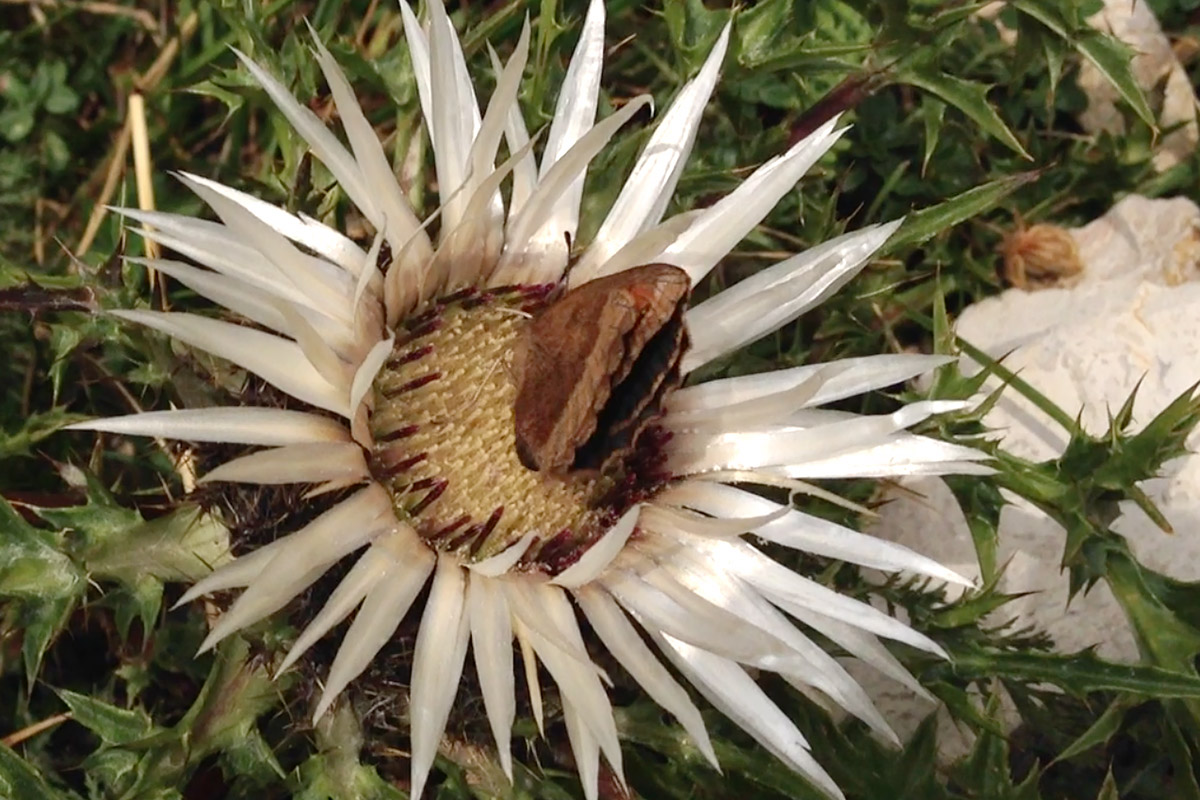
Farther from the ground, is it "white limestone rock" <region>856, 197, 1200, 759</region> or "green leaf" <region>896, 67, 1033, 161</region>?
"green leaf" <region>896, 67, 1033, 161</region>

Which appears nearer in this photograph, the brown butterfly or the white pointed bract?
the brown butterfly

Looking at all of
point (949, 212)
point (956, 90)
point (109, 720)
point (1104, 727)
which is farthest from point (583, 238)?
point (1104, 727)

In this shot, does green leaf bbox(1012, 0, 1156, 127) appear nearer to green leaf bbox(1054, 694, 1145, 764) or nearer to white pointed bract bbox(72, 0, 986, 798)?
white pointed bract bbox(72, 0, 986, 798)

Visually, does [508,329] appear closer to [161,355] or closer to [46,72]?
[161,355]

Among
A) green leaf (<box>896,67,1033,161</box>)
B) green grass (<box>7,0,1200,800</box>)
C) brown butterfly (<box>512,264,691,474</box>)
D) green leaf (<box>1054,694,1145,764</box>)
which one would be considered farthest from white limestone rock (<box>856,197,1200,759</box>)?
brown butterfly (<box>512,264,691,474</box>)

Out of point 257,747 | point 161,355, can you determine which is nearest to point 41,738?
point 257,747
